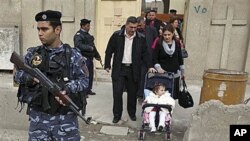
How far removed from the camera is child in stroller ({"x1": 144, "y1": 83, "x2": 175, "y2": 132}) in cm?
420

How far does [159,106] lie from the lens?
13.8 feet

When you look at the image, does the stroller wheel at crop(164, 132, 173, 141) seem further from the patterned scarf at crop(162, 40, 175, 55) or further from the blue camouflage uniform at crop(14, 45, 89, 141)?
the blue camouflage uniform at crop(14, 45, 89, 141)

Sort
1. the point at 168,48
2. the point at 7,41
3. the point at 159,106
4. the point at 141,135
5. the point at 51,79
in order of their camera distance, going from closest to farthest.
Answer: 1. the point at 51,79
2. the point at 159,106
3. the point at 141,135
4. the point at 168,48
5. the point at 7,41

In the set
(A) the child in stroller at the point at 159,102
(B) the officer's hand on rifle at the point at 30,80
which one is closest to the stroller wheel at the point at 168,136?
(A) the child in stroller at the point at 159,102

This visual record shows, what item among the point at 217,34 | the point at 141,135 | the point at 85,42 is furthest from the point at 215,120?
the point at 217,34

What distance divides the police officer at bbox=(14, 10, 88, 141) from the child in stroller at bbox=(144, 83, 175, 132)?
171cm

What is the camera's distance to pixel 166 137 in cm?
429

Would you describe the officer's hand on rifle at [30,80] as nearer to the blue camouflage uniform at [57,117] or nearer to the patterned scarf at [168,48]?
the blue camouflage uniform at [57,117]

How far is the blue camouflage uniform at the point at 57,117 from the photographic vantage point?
2615 millimetres

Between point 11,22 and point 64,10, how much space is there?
149 centimetres

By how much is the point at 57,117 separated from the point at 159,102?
1923 mm

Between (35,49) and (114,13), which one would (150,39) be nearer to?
(114,13)

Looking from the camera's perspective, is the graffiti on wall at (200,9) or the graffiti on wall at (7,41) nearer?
the graffiti on wall at (200,9)

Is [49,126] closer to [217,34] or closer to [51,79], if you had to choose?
[51,79]
